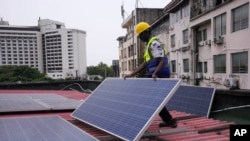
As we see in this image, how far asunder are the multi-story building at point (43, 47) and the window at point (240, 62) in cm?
7824

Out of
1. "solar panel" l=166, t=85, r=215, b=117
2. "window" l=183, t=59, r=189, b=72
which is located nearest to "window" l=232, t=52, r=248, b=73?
"window" l=183, t=59, r=189, b=72

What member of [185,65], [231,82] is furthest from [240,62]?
[185,65]

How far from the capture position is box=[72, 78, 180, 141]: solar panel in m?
3.45

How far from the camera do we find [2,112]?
6.29 metres

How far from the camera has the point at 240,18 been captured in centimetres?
1627

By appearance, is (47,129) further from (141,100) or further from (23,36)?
(23,36)

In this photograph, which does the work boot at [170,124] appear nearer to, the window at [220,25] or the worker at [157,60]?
the worker at [157,60]

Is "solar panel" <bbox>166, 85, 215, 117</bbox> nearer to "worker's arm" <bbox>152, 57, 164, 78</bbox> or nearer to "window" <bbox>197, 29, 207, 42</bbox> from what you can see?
"worker's arm" <bbox>152, 57, 164, 78</bbox>

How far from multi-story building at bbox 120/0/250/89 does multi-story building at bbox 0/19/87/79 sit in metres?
69.4

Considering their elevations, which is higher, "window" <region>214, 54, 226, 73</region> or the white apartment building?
the white apartment building

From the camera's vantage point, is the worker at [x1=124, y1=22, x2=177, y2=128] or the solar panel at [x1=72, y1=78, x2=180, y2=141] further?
the worker at [x1=124, y1=22, x2=177, y2=128]

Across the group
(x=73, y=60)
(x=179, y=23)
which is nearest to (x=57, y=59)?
(x=73, y=60)

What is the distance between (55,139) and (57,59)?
101847mm

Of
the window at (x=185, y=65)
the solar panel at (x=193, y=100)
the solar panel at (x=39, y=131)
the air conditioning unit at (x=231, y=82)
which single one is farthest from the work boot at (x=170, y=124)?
the window at (x=185, y=65)
